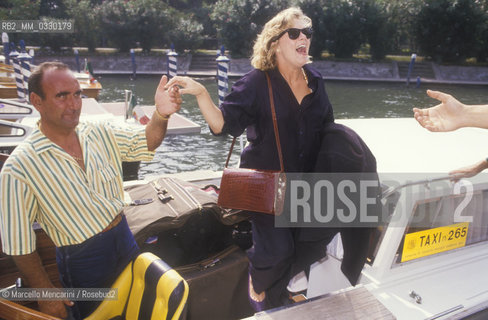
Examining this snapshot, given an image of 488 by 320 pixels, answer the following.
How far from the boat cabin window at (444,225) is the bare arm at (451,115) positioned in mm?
633

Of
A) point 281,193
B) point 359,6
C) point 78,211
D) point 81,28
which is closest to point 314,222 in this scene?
point 281,193

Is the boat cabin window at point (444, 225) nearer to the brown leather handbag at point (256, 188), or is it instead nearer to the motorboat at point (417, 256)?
the motorboat at point (417, 256)

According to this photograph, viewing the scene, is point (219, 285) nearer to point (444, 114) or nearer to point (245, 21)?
point (444, 114)

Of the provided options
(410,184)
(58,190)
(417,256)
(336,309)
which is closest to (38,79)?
(58,190)

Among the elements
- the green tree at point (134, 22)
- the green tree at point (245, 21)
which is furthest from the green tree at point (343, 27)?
the green tree at point (134, 22)

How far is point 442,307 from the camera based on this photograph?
2334 mm

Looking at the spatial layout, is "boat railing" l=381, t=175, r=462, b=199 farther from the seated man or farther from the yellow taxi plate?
the seated man

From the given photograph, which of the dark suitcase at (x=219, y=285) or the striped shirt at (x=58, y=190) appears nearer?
the striped shirt at (x=58, y=190)

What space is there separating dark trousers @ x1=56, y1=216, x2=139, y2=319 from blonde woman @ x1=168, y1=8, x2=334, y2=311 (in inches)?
28.9

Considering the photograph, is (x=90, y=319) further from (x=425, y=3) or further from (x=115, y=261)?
(x=425, y=3)

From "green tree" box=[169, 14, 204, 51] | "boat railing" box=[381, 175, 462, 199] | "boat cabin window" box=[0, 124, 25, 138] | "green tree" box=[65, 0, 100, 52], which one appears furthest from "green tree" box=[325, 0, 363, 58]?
"boat railing" box=[381, 175, 462, 199]

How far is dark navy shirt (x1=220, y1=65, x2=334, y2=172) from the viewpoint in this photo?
2141 mm

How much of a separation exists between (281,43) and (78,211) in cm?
137

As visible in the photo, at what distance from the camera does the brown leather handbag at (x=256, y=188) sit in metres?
2.18
